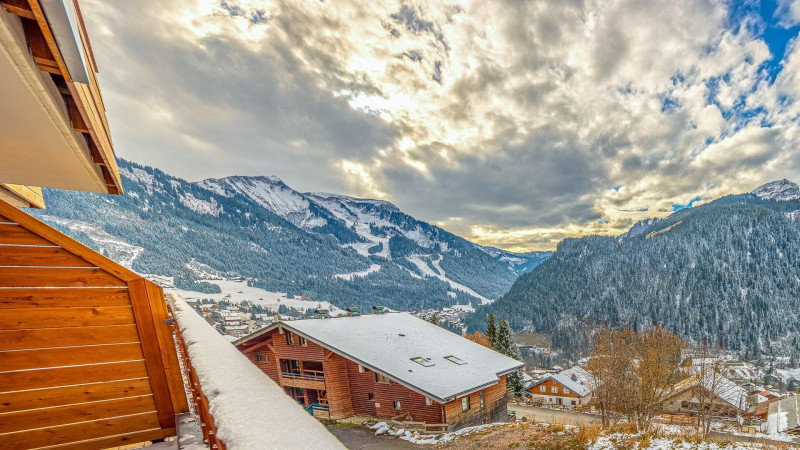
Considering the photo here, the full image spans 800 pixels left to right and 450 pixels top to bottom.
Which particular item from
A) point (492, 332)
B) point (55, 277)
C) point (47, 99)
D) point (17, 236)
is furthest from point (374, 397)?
point (492, 332)

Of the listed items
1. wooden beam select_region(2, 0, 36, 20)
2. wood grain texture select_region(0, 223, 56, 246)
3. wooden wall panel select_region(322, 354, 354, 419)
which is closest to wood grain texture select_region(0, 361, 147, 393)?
wood grain texture select_region(0, 223, 56, 246)

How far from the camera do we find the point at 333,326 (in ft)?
68.5

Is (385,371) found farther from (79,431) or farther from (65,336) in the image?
(65,336)

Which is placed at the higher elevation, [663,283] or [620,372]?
[620,372]

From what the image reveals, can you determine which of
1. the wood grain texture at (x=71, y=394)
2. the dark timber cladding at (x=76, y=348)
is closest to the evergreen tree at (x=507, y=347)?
the dark timber cladding at (x=76, y=348)

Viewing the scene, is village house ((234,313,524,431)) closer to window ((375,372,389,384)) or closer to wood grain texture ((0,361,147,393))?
window ((375,372,389,384))

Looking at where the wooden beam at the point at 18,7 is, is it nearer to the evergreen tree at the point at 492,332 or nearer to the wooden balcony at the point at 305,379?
the wooden balcony at the point at 305,379

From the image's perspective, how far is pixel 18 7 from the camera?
1246 millimetres

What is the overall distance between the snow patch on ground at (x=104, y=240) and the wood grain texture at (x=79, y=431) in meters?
185

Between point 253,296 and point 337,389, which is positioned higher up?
point 337,389

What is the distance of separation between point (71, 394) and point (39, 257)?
1590 millimetres

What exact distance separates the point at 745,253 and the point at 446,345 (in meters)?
199

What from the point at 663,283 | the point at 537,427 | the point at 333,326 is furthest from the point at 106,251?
the point at 663,283

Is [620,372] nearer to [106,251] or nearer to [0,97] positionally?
[0,97]
